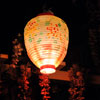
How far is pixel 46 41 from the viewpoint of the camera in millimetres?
2953

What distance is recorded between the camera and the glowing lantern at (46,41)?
2934 millimetres

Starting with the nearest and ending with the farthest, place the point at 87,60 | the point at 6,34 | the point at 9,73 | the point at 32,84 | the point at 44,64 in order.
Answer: the point at 44,64 < the point at 9,73 < the point at 32,84 < the point at 6,34 < the point at 87,60

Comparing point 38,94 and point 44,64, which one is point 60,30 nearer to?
point 44,64

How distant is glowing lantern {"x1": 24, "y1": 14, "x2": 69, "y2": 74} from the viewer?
293 centimetres

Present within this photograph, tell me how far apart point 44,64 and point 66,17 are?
9.60 feet

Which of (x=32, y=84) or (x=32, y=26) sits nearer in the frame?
Answer: (x=32, y=26)

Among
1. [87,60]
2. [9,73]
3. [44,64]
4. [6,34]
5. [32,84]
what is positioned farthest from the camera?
[87,60]

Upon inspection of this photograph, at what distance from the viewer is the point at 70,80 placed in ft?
16.4

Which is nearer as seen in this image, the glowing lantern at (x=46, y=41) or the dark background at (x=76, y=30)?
the glowing lantern at (x=46, y=41)

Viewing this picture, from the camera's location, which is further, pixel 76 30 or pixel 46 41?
pixel 76 30

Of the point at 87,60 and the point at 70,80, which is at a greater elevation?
the point at 87,60

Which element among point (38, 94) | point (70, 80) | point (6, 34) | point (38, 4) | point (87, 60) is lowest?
point (38, 94)

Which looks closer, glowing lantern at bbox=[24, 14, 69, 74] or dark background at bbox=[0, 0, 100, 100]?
glowing lantern at bbox=[24, 14, 69, 74]

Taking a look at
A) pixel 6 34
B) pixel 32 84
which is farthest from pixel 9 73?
pixel 6 34
